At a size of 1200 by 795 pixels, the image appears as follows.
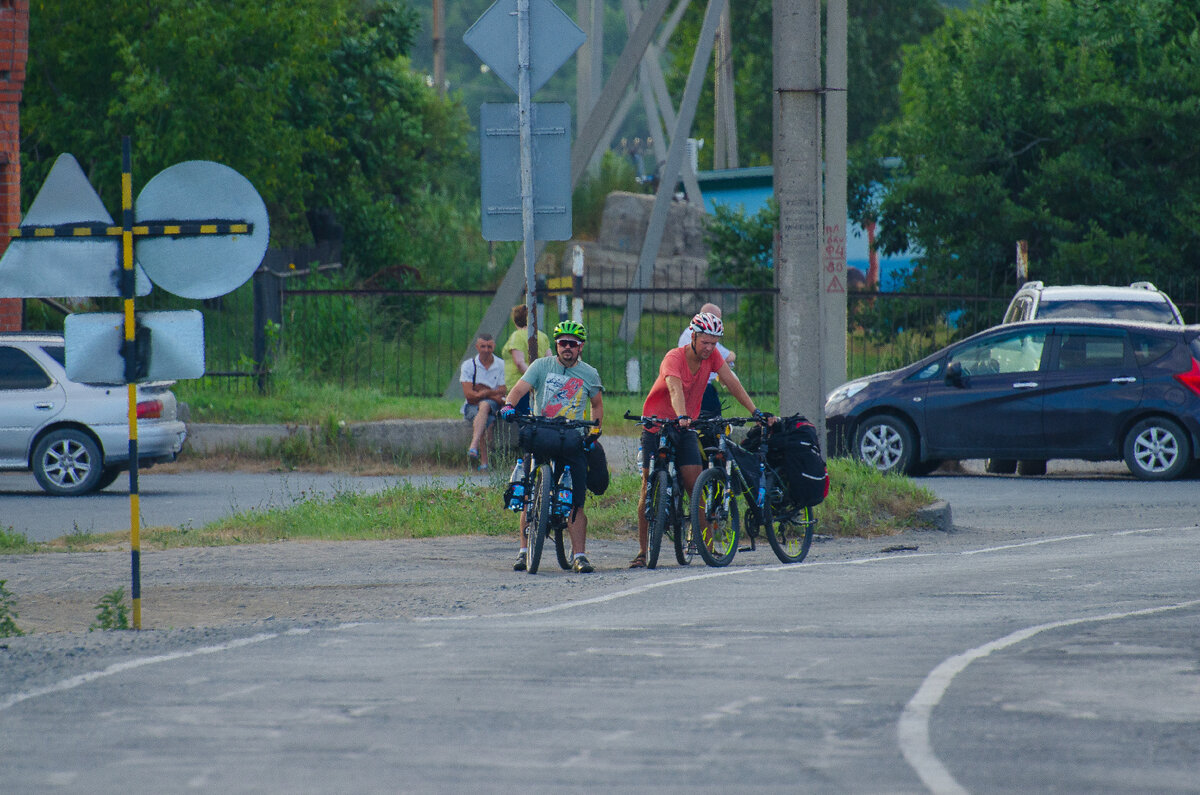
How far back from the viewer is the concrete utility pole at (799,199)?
1377 cm

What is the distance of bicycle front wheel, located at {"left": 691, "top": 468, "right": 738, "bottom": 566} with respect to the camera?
11.5 metres

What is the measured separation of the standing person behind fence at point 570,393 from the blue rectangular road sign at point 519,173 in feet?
4.36

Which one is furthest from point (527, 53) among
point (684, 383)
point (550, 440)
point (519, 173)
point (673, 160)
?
point (673, 160)

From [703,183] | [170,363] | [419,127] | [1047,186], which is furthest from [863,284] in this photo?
[170,363]

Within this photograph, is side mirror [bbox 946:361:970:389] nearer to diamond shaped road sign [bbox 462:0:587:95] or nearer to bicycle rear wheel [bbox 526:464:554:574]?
diamond shaped road sign [bbox 462:0:587:95]

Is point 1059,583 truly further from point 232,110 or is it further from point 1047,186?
point 232,110

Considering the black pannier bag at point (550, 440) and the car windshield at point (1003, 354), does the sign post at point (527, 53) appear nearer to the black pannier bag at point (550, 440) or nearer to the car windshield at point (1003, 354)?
the black pannier bag at point (550, 440)

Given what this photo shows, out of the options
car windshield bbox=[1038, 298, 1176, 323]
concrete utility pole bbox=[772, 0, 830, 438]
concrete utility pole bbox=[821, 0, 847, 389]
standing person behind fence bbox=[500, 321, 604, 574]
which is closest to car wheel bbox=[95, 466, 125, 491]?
standing person behind fence bbox=[500, 321, 604, 574]

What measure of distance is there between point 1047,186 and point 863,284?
15170 mm

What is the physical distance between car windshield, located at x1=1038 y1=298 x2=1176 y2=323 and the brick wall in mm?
12170

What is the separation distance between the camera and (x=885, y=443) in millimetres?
18094

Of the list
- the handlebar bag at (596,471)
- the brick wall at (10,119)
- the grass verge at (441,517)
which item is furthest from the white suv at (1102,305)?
the brick wall at (10,119)

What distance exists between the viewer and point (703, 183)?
45.7 m

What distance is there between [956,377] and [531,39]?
7175 mm
